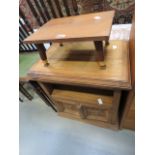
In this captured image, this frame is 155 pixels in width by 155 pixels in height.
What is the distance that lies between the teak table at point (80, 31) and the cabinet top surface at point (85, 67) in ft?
0.28

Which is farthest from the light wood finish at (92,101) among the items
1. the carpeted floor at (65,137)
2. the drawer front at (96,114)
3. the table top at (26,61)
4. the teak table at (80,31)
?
the table top at (26,61)

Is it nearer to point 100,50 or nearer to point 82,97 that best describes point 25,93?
point 82,97

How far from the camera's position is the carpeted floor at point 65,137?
127 cm

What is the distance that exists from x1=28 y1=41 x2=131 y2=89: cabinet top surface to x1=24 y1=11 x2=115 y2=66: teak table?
86 millimetres

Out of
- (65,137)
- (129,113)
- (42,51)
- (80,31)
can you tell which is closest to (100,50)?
(80,31)

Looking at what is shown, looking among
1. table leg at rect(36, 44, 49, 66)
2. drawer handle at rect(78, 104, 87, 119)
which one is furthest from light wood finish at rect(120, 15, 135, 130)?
table leg at rect(36, 44, 49, 66)

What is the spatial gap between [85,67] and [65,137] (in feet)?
2.89

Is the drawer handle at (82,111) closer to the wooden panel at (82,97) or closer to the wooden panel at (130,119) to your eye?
the wooden panel at (82,97)

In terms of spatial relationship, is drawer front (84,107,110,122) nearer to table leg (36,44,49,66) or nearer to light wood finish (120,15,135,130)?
light wood finish (120,15,135,130)

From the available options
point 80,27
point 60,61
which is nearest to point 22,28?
point 60,61

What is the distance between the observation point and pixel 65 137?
145 centimetres
